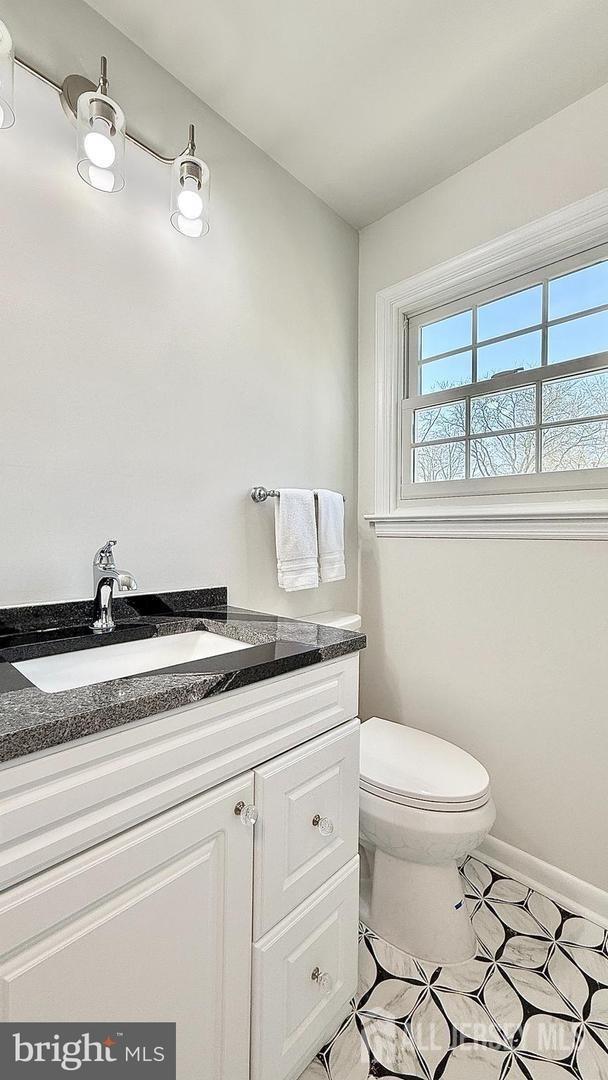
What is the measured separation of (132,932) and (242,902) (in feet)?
0.69

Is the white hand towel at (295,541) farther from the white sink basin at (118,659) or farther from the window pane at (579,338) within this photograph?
the window pane at (579,338)

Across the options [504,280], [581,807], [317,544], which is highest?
[504,280]

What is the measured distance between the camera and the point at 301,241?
68.2 inches

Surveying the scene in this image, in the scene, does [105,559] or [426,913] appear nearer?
[105,559]

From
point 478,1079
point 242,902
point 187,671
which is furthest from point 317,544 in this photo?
point 478,1079

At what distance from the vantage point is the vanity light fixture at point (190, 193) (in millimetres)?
A: 1242

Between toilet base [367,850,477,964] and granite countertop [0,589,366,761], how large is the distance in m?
0.73

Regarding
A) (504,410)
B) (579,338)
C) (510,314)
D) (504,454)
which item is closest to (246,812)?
(504,454)

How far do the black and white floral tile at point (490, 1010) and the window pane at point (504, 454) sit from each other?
1348 millimetres

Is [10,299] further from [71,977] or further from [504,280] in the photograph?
[504,280]

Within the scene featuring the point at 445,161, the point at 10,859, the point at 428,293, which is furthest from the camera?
the point at 428,293

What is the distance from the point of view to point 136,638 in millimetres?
1130

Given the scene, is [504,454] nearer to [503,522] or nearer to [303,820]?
[503,522]

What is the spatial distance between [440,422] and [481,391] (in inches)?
7.3
